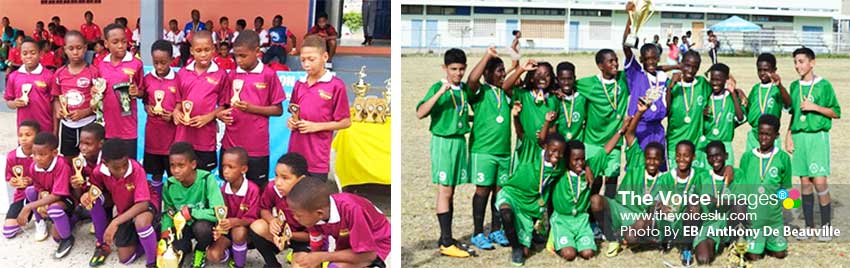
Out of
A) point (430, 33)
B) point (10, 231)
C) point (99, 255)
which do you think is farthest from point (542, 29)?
point (10, 231)

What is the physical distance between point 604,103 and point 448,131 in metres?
0.83

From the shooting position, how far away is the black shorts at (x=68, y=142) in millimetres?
4270

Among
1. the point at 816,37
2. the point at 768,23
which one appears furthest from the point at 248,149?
the point at 816,37

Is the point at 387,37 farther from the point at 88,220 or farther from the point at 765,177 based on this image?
the point at 765,177

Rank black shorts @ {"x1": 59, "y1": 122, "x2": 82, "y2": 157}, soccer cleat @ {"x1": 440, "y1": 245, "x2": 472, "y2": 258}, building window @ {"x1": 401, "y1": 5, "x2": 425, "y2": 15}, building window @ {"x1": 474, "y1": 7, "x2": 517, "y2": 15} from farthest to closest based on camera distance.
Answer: building window @ {"x1": 401, "y1": 5, "x2": 425, "y2": 15} < building window @ {"x1": 474, "y1": 7, "x2": 517, "y2": 15} < black shorts @ {"x1": 59, "y1": 122, "x2": 82, "y2": 157} < soccer cleat @ {"x1": 440, "y1": 245, "x2": 472, "y2": 258}

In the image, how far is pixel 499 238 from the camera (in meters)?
4.31

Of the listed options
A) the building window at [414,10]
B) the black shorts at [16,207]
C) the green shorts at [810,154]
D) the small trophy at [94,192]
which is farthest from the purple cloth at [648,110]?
the black shorts at [16,207]

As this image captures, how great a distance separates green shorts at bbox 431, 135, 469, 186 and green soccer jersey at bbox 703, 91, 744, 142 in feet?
4.30

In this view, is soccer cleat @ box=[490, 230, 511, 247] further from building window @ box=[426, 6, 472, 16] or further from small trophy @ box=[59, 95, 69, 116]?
small trophy @ box=[59, 95, 69, 116]

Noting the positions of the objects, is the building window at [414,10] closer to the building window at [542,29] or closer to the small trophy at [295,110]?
the building window at [542,29]

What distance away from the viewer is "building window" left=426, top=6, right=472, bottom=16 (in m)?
5.52

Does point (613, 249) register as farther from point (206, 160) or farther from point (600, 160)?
point (206, 160)

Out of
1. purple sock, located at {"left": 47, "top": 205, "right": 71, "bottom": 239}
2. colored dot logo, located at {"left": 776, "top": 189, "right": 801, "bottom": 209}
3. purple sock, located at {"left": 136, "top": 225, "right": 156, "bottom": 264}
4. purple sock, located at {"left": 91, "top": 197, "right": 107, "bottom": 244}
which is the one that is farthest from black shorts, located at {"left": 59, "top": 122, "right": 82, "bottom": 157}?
colored dot logo, located at {"left": 776, "top": 189, "right": 801, "bottom": 209}

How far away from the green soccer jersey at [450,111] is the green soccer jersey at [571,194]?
0.57m
